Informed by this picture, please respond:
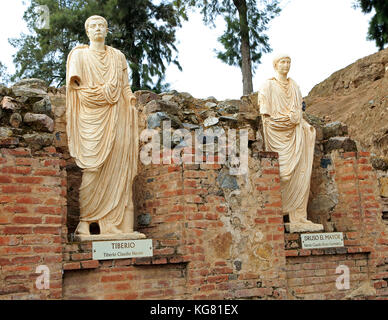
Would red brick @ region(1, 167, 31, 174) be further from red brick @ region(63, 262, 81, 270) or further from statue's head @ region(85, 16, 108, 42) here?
statue's head @ region(85, 16, 108, 42)

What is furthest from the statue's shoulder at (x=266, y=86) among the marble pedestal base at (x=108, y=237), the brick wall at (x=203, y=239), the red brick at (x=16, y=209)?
the red brick at (x=16, y=209)

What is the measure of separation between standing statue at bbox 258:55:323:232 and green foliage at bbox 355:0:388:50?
10.0 m

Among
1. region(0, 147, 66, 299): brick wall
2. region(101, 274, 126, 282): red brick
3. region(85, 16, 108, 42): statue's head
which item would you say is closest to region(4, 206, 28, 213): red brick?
region(0, 147, 66, 299): brick wall

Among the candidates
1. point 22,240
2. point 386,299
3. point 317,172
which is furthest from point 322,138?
point 22,240

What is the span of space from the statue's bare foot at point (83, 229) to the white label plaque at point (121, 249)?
0.36m

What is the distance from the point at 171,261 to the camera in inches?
263

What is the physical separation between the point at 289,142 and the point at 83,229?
3272mm

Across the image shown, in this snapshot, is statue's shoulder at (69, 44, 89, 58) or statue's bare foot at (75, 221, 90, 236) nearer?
statue's bare foot at (75, 221, 90, 236)

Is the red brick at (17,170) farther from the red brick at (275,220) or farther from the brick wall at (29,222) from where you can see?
the red brick at (275,220)

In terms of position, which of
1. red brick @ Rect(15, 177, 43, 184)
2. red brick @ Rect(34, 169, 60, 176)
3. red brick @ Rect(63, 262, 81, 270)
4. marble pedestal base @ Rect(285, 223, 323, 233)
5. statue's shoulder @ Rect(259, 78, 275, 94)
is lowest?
red brick @ Rect(63, 262, 81, 270)

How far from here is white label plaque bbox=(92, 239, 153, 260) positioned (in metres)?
6.25

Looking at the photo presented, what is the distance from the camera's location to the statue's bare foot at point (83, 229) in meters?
6.57

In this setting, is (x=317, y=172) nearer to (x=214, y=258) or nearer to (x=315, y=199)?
(x=315, y=199)

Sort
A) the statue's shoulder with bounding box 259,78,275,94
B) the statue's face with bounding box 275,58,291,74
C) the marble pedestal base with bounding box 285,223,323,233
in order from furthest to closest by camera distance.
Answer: the statue's face with bounding box 275,58,291,74
the statue's shoulder with bounding box 259,78,275,94
the marble pedestal base with bounding box 285,223,323,233
